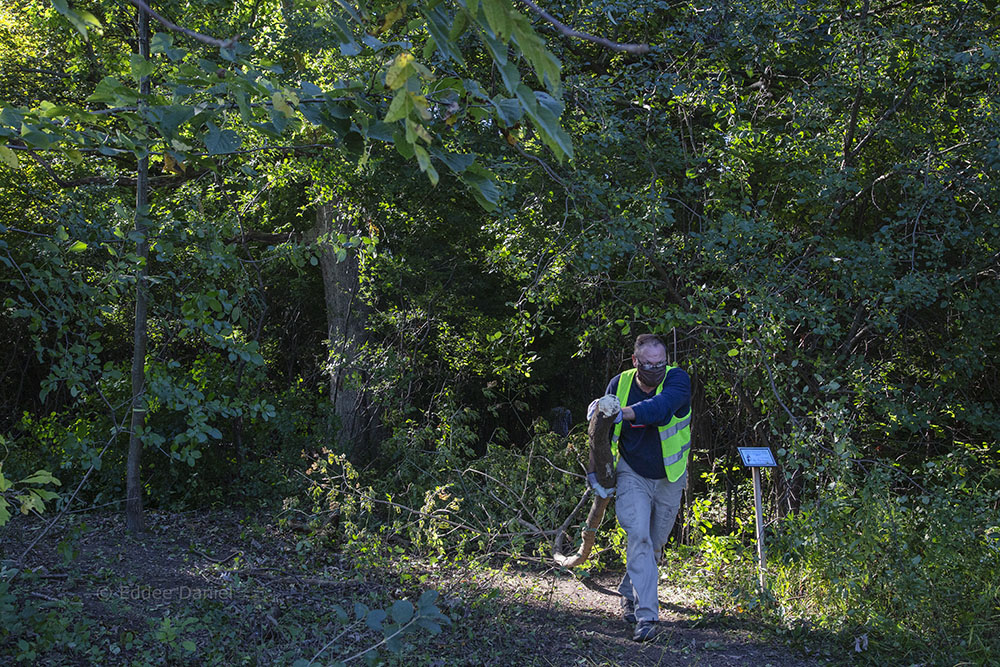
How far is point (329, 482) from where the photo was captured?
26.2 feet

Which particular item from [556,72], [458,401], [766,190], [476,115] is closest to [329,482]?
[458,401]

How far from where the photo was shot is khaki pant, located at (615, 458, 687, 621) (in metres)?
5.50

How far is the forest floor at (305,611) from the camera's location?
14.8ft

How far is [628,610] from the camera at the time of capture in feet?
19.6

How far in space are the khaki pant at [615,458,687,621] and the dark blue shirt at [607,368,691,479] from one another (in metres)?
0.08

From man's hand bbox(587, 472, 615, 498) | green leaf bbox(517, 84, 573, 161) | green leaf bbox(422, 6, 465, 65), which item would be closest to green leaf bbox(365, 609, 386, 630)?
green leaf bbox(517, 84, 573, 161)

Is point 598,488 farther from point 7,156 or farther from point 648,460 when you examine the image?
point 7,156

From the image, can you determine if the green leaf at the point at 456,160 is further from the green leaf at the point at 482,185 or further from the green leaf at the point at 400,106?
the green leaf at the point at 400,106

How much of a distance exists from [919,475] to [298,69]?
6.42 m

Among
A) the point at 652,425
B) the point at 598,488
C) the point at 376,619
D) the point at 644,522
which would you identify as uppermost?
the point at 652,425

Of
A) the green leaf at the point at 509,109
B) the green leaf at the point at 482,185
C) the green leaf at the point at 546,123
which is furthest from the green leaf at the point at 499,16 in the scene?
the green leaf at the point at 482,185

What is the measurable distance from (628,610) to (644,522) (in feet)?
2.54

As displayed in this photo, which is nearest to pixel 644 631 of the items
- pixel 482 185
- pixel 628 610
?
pixel 628 610

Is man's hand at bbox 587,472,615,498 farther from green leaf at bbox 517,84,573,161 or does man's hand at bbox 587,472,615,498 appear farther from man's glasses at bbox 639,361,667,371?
green leaf at bbox 517,84,573,161
